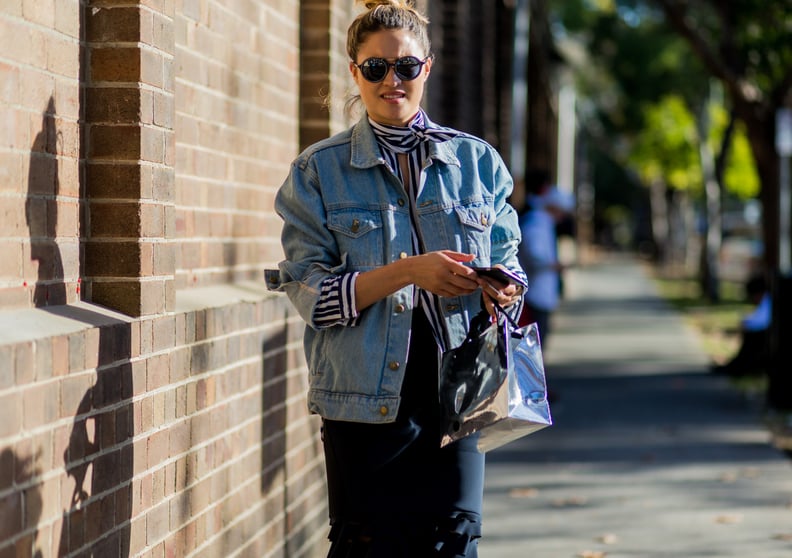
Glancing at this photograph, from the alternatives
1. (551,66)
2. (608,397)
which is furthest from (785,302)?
(551,66)

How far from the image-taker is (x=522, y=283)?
330 cm

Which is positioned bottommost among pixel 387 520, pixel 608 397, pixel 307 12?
pixel 608 397

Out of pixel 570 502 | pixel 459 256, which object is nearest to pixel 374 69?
pixel 459 256

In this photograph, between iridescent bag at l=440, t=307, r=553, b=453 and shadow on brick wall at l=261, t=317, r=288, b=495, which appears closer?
iridescent bag at l=440, t=307, r=553, b=453

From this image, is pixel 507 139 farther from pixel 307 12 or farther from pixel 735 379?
pixel 307 12

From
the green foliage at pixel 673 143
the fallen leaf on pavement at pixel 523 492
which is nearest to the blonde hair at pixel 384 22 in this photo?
the fallen leaf on pavement at pixel 523 492

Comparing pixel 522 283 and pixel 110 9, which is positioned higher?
pixel 110 9

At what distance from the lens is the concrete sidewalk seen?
658 centimetres

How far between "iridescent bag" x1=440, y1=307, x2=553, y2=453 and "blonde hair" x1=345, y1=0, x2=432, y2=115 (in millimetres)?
764

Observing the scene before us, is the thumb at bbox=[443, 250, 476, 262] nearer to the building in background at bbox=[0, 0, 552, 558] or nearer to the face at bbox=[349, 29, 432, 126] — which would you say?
the face at bbox=[349, 29, 432, 126]

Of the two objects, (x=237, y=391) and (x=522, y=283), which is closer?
(x=522, y=283)

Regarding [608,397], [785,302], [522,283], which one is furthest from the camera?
[608,397]

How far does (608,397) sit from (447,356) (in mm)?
9324

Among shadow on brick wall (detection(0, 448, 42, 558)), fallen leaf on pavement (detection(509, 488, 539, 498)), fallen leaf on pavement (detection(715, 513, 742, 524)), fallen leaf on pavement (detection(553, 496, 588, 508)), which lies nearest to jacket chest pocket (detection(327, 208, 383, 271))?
shadow on brick wall (detection(0, 448, 42, 558))
